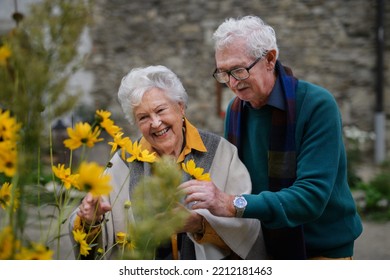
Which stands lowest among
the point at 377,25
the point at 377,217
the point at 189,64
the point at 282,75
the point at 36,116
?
the point at 377,217

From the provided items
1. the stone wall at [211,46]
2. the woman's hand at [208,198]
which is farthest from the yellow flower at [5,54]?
the stone wall at [211,46]

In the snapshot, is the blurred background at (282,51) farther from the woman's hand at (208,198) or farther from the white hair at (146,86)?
the woman's hand at (208,198)

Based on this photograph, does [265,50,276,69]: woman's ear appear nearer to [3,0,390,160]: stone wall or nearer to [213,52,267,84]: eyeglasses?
[213,52,267,84]: eyeglasses

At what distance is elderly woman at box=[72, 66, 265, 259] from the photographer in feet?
4.70

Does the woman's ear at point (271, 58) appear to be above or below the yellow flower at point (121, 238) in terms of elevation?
above

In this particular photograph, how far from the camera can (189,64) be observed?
611 centimetres

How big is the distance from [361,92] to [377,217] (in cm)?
187

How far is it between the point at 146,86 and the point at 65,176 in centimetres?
59

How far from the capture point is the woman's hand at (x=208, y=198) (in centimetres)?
118

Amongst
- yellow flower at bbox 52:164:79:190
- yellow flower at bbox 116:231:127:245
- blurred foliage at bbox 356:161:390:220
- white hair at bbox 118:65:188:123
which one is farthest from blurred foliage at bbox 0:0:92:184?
blurred foliage at bbox 356:161:390:220

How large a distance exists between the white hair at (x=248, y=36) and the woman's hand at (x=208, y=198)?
37 centimetres
